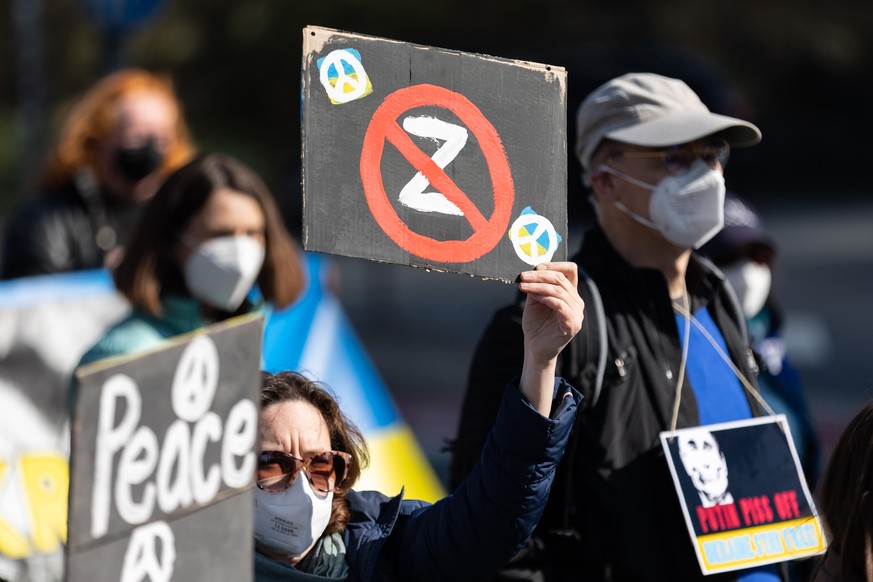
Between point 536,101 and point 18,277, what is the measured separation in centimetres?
338

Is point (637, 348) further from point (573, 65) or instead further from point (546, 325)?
point (573, 65)

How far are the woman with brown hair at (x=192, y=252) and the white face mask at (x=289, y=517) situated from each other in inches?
62.2

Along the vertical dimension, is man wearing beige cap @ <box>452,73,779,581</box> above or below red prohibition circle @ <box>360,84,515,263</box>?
below

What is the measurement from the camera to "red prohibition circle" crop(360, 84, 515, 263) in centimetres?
280

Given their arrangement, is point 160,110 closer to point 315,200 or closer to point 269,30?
point 315,200

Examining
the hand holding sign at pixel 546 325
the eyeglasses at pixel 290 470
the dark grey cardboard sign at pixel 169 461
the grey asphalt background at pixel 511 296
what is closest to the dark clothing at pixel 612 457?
the hand holding sign at pixel 546 325

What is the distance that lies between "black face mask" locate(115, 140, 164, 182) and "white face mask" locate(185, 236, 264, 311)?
4.85 feet

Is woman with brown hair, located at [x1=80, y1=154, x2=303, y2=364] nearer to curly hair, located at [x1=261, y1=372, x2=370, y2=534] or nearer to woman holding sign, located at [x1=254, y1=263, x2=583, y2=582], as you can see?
curly hair, located at [x1=261, y1=372, x2=370, y2=534]

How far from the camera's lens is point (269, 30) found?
66.0 ft

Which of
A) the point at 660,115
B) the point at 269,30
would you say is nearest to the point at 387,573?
the point at 660,115

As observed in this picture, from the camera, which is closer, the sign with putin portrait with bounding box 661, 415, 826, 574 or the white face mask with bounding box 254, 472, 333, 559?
the white face mask with bounding box 254, 472, 333, 559

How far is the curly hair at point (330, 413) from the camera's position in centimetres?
293

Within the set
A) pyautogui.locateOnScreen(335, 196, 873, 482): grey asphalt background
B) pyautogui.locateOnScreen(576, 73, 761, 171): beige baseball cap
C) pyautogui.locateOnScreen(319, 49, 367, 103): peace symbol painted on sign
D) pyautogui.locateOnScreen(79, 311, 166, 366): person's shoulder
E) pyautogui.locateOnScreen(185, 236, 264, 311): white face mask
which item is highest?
pyautogui.locateOnScreen(319, 49, 367, 103): peace symbol painted on sign

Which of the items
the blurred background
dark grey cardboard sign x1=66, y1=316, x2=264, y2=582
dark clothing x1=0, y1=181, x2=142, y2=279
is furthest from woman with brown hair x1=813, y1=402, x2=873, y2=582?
the blurred background
